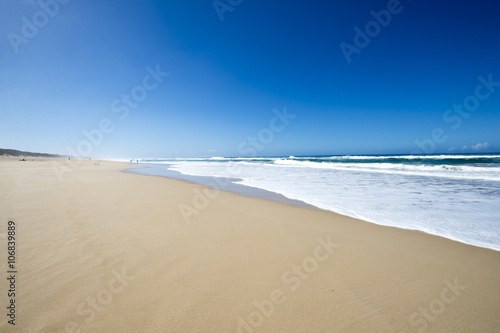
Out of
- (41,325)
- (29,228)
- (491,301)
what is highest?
(29,228)

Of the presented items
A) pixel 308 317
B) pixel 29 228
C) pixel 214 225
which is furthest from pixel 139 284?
pixel 29 228

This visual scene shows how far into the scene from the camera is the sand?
1891mm

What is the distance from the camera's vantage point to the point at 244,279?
2502mm

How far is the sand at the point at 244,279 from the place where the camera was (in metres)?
1.89

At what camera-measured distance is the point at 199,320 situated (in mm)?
1880

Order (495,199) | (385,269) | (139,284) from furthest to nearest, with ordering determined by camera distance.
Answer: (495,199) < (385,269) < (139,284)

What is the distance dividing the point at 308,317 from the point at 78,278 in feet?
8.48

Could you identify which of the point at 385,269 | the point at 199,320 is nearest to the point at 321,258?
the point at 385,269

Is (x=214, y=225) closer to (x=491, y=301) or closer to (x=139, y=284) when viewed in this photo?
(x=139, y=284)

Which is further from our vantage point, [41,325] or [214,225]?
[214,225]

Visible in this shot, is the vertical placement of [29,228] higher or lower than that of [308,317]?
higher

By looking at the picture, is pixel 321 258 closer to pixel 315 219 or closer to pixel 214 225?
pixel 315 219

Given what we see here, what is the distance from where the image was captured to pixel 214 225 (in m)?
4.47

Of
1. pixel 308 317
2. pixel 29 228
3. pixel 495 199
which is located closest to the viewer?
pixel 308 317
